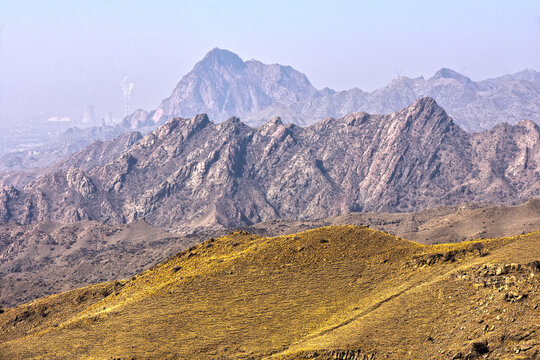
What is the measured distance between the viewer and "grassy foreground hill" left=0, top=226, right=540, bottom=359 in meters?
56.5

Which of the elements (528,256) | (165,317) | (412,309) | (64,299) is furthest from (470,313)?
(64,299)

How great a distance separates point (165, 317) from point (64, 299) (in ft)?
102

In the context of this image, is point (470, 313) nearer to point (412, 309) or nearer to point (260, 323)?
point (412, 309)

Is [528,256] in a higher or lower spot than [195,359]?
higher

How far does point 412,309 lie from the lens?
64.4 meters

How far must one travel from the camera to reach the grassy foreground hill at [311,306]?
5650cm

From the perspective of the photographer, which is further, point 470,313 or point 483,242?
point 483,242

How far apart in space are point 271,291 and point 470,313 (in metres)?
30.1

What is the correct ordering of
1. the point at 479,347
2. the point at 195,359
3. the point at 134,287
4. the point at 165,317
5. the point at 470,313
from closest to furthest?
the point at 479,347 → the point at 470,313 → the point at 195,359 → the point at 165,317 → the point at 134,287

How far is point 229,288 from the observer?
268 ft

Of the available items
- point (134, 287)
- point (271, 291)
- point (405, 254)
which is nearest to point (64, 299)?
point (134, 287)

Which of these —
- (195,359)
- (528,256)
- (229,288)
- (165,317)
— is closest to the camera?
(195,359)

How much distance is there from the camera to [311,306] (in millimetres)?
74812

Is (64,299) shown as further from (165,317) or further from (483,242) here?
(483,242)
